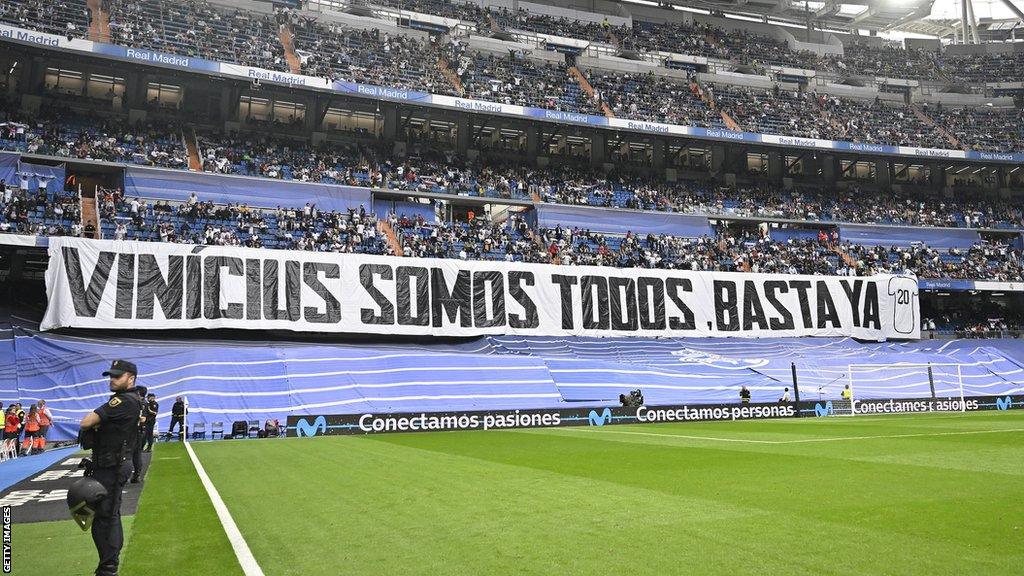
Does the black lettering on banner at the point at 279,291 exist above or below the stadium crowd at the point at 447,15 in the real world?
below

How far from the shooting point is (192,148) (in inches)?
1724

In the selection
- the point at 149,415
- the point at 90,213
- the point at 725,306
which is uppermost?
the point at 90,213

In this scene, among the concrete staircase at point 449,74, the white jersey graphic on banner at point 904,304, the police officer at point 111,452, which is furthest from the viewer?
the concrete staircase at point 449,74

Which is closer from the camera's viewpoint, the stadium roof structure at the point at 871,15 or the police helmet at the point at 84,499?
the police helmet at the point at 84,499

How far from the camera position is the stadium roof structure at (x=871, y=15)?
69562mm

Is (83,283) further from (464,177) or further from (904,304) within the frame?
(904,304)

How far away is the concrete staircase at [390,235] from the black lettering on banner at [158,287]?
11.3 metres

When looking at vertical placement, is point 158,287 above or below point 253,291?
above

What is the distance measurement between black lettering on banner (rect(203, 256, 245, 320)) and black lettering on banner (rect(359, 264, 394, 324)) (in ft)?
18.9

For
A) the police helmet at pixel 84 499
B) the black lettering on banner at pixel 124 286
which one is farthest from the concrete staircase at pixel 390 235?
the police helmet at pixel 84 499

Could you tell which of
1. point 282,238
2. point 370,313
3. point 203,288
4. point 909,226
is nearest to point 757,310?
point 909,226

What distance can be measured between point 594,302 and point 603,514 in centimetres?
3293

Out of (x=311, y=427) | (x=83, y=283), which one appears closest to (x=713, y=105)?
(x=311, y=427)

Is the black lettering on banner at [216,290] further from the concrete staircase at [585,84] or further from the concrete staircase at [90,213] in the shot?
the concrete staircase at [585,84]
